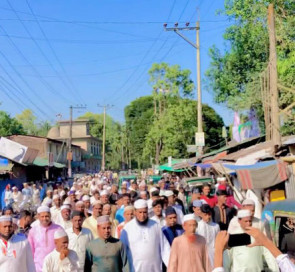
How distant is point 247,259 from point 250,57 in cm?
2463

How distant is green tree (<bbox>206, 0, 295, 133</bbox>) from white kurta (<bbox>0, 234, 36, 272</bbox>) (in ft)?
51.1

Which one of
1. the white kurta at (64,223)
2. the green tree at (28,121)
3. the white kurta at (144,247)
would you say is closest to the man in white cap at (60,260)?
the white kurta at (144,247)

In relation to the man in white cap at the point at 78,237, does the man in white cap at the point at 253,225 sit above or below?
above

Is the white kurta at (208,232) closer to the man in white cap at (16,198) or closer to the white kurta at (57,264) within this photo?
the white kurta at (57,264)

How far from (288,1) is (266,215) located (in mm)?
19816

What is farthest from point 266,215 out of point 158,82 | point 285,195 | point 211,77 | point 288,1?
point 158,82

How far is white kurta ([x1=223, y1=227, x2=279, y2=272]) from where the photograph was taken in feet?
16.8

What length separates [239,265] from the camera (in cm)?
518

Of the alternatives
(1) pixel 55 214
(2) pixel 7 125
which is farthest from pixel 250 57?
(2) pixel 7 125

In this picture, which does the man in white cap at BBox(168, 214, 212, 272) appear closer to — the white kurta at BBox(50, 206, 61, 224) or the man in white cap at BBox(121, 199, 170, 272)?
the man in white cap at BBox(121, 199, 170, 272)

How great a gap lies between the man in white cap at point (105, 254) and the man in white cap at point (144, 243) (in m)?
0.34

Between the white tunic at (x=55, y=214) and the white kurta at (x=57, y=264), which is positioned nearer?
the white kurta at (x=57, y=264)

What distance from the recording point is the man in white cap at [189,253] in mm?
5512

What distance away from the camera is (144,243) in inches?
246
